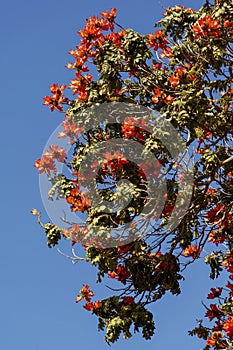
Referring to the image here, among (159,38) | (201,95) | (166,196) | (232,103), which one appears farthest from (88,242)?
(159,38)

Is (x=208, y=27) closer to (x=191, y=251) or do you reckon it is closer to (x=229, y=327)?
(x=191, y=251)

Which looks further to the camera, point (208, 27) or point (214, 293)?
point (214, 293)

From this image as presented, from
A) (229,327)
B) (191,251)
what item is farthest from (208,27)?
(229,327)

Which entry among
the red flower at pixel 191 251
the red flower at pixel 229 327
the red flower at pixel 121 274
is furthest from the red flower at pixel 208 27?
the red flower at pixel 229 327

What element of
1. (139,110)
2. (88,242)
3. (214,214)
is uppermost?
(139,110)

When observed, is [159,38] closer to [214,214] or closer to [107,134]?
[107,134]

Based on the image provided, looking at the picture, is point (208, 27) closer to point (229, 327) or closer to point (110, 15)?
point (110, 15)

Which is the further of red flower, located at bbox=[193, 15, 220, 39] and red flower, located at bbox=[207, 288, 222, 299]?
red flower, located at bbox=[207, 288, 222, 299]

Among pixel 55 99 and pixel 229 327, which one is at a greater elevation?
pixel 55 99

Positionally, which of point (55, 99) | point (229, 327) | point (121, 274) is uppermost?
point (55, 99)

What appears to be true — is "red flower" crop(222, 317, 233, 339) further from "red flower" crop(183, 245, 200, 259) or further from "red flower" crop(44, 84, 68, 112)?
"red flower" crop(44, 84, 68, 112)

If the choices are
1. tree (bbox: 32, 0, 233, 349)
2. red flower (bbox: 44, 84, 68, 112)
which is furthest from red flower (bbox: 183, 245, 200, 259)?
red flower (bbox: 44, 84, 68, 112)

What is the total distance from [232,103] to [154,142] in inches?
89.6

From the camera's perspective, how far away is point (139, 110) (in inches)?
374
